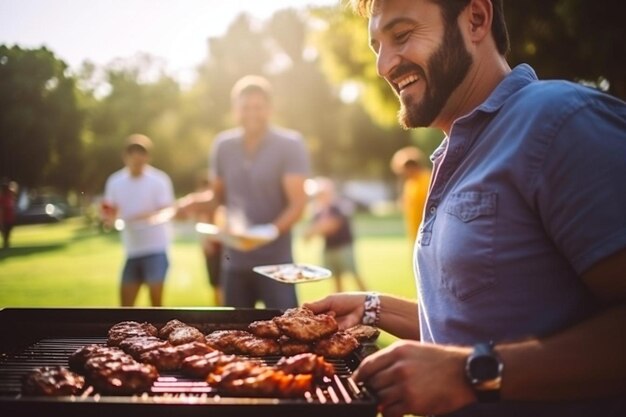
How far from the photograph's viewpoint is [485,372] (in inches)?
61.1

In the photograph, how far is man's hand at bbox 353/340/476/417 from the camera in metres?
1.58

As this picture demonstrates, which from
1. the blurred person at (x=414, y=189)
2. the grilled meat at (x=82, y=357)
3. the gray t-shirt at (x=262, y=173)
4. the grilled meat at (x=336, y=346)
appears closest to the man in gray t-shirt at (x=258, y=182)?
the gray t-shirt at (x=262, y=173)

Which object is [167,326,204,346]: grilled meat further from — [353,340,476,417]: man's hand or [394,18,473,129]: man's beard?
A: [394,18,473,129]: man's beard

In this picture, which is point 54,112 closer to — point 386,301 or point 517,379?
point 386,301

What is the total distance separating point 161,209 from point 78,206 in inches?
197

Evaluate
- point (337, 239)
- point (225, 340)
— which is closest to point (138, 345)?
point (225, 340)

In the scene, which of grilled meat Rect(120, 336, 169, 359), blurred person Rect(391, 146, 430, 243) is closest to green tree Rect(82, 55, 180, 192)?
grilled meat Rect(120, 336, 169, 359)

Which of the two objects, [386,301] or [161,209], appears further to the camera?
[161,209]

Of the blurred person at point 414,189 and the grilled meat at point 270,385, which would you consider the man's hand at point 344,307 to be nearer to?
the grilled meat at point 270,385

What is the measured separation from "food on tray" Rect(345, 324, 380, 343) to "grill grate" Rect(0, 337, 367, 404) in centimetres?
18

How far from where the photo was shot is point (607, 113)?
1.59 meters

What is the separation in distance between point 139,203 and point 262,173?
149 inches

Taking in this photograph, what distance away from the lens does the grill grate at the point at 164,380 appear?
1.81 m

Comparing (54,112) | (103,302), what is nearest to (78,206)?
(54,112)
